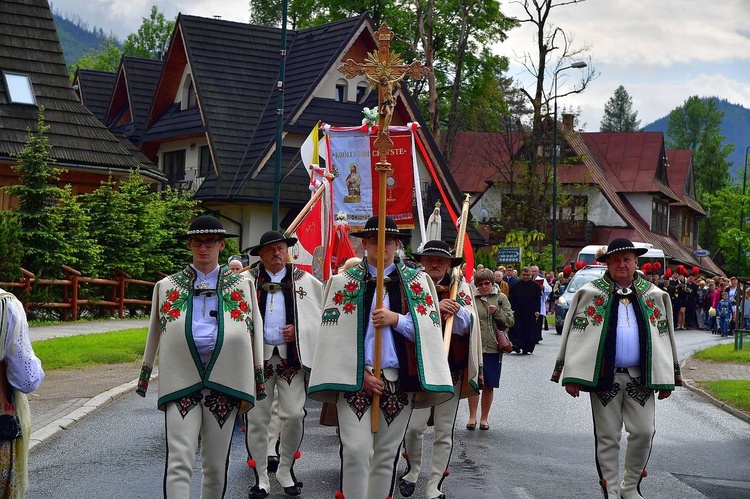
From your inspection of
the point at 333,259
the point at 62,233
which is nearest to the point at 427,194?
the point at 62,233

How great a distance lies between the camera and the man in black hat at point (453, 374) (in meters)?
9.55

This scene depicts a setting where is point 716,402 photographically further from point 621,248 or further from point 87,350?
point 87,350

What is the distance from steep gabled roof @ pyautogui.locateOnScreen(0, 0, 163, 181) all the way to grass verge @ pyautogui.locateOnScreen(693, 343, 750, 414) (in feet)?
51.8

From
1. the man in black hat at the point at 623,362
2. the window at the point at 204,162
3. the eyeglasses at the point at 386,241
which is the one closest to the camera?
the eyeglasses at the point at 386,241

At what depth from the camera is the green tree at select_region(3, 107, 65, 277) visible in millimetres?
27078

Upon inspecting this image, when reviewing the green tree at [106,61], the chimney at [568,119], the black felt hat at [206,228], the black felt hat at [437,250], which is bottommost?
the black felt hat at [437,250]

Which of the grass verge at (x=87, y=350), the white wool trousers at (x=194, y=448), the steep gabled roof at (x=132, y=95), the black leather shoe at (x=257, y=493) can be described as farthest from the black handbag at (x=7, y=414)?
the steep gabled roof at (x=132, y=95)

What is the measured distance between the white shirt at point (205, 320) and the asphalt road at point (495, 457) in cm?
206

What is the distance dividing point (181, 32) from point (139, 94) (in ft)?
19.9

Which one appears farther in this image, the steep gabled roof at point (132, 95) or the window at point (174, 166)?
the steep gabled roof at point (132, 95)

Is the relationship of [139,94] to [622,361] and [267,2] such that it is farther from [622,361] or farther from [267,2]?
[622,361]

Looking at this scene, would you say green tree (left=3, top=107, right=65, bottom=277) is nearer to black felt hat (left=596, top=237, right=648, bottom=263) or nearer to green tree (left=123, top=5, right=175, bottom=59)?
black felt hat (left=596, top=237, right=648, bottom=263)

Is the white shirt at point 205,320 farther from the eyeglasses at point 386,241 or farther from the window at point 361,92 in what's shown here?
the window at point 361,92

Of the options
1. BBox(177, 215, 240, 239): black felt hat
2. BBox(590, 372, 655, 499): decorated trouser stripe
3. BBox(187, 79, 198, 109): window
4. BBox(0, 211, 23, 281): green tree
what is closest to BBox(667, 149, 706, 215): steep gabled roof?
BBox(187, 79, 198, 109): window
